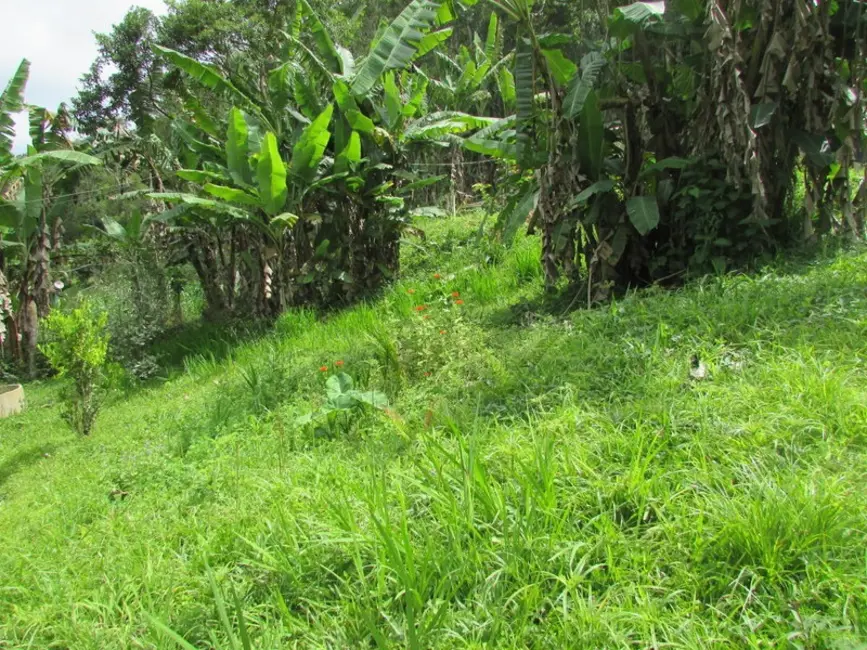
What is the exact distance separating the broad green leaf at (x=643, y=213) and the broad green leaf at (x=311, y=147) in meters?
4.17

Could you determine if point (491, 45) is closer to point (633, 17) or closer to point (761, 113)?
point (633, 17)

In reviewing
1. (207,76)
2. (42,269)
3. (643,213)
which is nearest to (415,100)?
(207,76)

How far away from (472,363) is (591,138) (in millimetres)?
2453

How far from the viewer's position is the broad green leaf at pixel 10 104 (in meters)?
8.91

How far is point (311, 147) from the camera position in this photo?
759 centimetres

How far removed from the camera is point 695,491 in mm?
2061

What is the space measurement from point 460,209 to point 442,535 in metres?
12.4

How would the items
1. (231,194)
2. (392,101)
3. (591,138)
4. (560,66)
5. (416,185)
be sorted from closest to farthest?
(560,66) → (591,138) → (231,194) → (392,101) → (416,185)

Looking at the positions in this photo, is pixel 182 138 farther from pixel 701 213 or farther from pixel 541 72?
pixel 701 213

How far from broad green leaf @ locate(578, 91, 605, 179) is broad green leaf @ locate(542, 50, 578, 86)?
0.23 metres

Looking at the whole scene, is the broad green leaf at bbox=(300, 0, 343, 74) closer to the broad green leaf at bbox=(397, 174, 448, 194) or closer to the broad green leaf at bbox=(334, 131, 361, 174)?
the broad green leaf at bbox=(334, 131, 361, 174)

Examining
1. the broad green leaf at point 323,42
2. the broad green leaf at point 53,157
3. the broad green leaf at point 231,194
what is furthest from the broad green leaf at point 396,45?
the broad green leaf at point 53,157

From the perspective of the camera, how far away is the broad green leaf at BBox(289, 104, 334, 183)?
291 inches

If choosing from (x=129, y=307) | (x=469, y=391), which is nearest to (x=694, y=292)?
(x=469, y=391)
